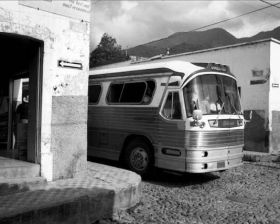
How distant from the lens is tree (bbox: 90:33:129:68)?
47.6m

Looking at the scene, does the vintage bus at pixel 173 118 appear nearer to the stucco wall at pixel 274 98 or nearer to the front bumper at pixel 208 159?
the front bumper at pixel 208 159

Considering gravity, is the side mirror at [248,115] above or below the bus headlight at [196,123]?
above

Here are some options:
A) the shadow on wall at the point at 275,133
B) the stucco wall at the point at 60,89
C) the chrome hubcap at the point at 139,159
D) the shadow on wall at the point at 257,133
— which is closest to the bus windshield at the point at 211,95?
the chrome hubcap at the point at 139,159

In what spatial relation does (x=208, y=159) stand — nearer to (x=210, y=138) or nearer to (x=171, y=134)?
(x=210, y=138)

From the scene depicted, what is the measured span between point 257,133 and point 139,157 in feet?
22.6

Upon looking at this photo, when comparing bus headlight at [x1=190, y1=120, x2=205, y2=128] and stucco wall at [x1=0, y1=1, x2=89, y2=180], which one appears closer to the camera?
stucco wall at [x1=0, y1=1, x2=89, y2=180]

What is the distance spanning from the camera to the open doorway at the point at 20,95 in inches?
258

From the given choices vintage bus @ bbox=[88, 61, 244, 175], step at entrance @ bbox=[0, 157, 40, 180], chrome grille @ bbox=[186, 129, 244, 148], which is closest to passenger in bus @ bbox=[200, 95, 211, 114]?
vintage bus @ bbox=[88, 61, 244, 175]

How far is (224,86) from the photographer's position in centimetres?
904

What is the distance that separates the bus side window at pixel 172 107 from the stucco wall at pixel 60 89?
2.29 meters

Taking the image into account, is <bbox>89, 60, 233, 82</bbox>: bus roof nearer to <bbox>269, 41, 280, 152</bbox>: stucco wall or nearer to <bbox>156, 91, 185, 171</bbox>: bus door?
<bbox>156, 91, 185, 171</bbox>: bus door

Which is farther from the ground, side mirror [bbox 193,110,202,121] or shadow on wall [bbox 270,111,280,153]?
side mirror [bbox 193,110,202,121]

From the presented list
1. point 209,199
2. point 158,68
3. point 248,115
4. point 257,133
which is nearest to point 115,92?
point 158,68

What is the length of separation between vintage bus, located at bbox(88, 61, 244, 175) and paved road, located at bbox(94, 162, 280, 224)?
0.49m
